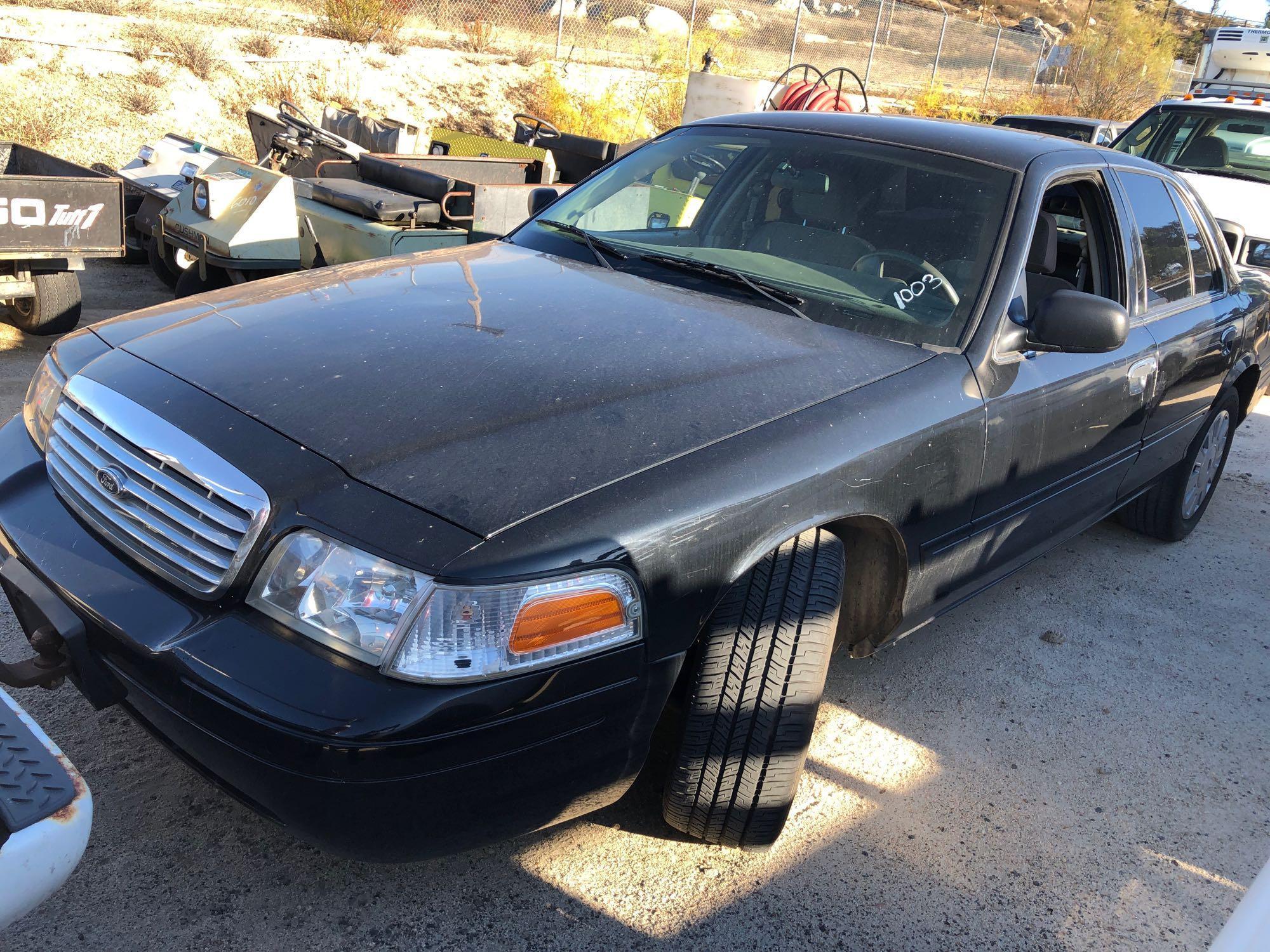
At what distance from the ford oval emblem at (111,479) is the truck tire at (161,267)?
4.98m

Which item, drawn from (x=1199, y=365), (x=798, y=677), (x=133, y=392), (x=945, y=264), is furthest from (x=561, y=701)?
(x=1199, y=365)

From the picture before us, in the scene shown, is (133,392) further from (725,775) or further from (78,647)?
(725,775)

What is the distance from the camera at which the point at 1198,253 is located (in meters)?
4.16

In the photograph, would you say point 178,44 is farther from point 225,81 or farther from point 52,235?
point 52,235

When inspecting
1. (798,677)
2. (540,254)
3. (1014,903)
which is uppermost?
(540,254)

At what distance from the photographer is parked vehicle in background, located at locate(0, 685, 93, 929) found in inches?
59.6

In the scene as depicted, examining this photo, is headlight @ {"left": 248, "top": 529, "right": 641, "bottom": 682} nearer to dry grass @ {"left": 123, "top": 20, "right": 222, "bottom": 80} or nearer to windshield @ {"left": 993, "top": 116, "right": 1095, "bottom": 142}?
windshield @ {"left": 993, "top": 116, "right": 1095, "bottom": 142}

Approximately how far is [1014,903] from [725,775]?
31.8 inches

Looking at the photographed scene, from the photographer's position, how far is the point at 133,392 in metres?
2.27

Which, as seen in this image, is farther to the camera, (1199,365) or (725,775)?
(1199,365)

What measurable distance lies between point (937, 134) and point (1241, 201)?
615cm

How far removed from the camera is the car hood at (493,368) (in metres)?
2.03

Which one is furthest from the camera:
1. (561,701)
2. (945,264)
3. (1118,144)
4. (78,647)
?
(1118,144)

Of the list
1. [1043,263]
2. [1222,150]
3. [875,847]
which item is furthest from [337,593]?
[1222,150]
